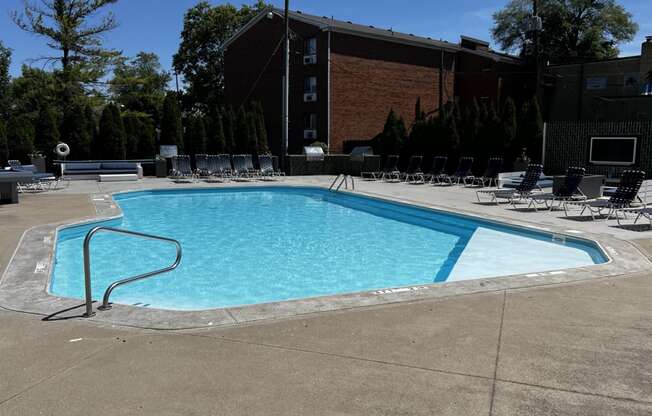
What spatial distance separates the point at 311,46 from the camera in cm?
3047

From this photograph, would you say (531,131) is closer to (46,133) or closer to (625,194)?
(625,194)

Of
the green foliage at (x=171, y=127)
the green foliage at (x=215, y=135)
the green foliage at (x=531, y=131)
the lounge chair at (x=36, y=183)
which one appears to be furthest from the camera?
the green foliage at (x=215, y=135)

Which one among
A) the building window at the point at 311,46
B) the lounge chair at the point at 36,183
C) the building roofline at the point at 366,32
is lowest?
the lounge chair at the point at 36,183

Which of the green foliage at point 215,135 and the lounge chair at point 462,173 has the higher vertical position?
the green foliage at point 215,135

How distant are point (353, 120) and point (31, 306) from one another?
2651cm

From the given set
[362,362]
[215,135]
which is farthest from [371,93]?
[362,362]

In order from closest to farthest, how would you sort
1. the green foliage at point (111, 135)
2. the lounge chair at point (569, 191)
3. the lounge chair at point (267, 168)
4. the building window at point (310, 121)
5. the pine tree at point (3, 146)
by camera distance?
the lounge chair at point (569, 191) < the pine tree at point (3, 146) < the lounge chair at point (267, 168) < the green foliage at point (111, 135) < the building window at point (310, 121)

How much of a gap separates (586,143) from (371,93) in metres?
15.7

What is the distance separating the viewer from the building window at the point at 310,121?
3073cm

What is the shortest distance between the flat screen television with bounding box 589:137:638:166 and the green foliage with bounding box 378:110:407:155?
30.8 ft

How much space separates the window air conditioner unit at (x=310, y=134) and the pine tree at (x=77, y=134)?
38.7ft

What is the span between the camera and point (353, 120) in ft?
100

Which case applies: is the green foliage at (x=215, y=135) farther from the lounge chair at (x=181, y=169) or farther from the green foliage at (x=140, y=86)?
the green foliage at (x=140, y=86)

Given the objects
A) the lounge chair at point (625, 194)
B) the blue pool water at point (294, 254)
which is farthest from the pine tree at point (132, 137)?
the lounge chair at point (625, 194)
